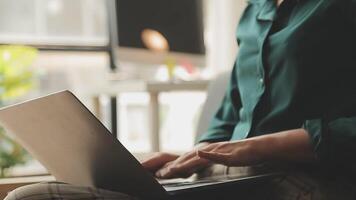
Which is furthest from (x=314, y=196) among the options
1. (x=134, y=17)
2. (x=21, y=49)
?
(x=21, y=49)

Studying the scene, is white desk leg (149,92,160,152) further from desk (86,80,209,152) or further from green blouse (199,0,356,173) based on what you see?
green blouse (199,0,356,173)

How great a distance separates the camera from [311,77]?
108 centimetres

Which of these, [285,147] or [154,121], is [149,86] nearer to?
[154,121]

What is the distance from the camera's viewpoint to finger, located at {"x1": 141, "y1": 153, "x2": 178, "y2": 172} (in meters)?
1.30

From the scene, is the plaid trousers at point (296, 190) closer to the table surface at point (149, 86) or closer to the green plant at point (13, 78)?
the table surface at point (149, 86)

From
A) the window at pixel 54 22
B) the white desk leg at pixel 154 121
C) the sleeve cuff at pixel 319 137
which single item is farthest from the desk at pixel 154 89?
the sleeve cuff at pixel 319 137

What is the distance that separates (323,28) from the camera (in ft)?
3.58

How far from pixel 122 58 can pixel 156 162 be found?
1.09 metres

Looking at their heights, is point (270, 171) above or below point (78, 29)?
below

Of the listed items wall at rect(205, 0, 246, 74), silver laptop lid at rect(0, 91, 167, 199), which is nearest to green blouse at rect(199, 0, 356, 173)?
A: silver laptop lid at rect(0, 91, 167, 199)

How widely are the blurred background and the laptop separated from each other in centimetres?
105

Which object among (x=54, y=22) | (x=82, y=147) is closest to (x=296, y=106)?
(x=82, y=147)

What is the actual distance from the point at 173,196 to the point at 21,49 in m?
1.67

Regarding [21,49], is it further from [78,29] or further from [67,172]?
[67,172]
